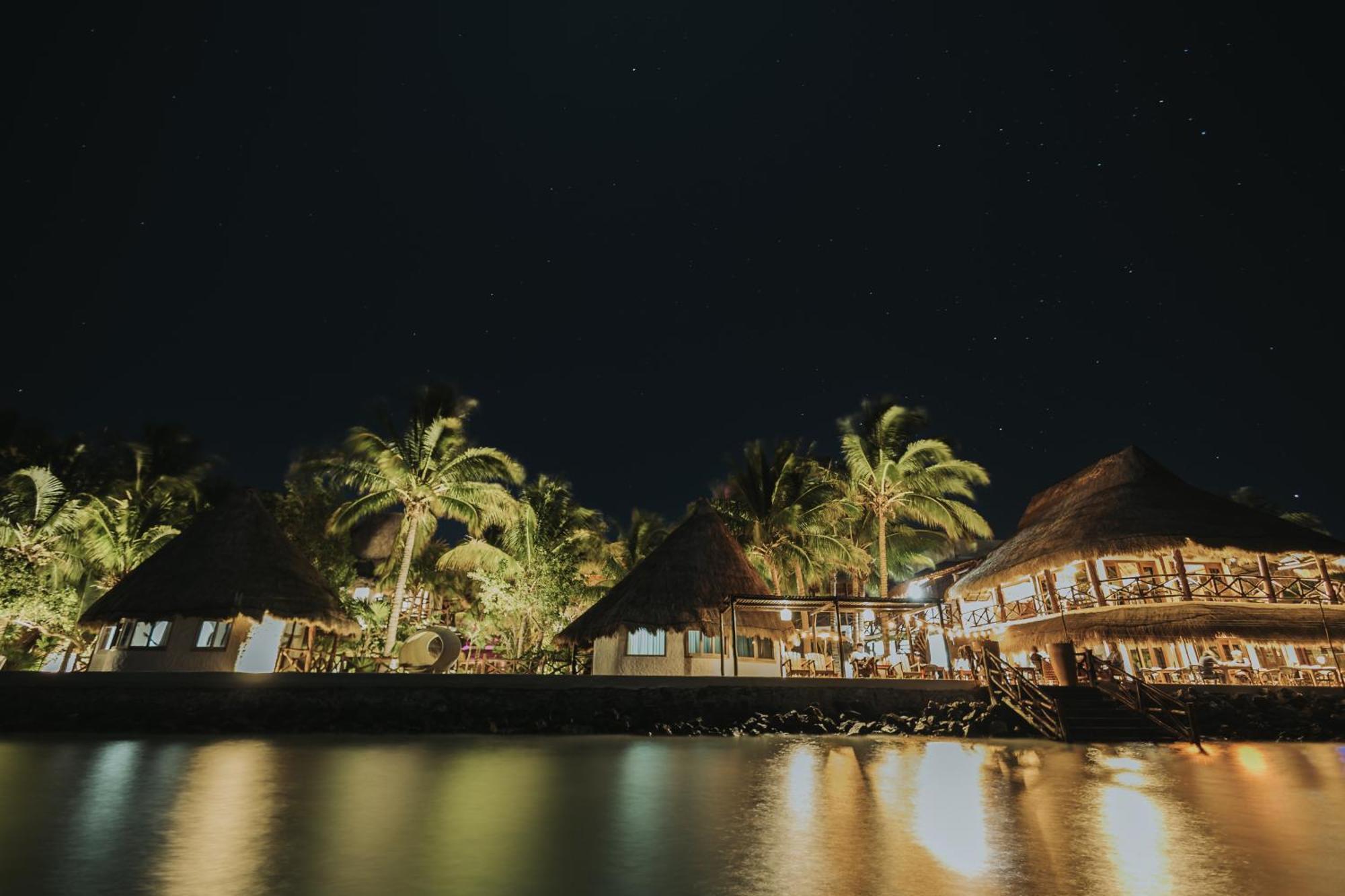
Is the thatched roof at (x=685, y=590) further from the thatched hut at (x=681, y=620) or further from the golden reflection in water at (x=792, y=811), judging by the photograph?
the golden reflection in water at (x=792, y=811)

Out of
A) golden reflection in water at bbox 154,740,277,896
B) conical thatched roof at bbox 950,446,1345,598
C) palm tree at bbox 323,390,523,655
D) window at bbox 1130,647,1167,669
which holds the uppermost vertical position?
palm tree at bbox 323,390,523,655

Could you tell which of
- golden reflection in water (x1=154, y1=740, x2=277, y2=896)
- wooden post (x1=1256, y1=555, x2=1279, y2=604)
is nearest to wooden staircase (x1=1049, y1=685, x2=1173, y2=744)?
wooden post (x1=1256, y1=555, x2=1279, y2=604)

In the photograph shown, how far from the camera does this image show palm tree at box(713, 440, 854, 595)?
23578 mm

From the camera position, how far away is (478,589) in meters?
31.2

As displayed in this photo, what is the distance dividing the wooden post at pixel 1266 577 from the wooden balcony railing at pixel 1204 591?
2cm

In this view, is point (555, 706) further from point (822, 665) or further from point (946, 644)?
point (946, 644)

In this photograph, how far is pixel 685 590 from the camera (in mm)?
17344

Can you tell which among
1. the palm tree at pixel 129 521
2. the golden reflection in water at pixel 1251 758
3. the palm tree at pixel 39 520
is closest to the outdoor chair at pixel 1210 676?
the golden reflection in water at pixel 1251 758

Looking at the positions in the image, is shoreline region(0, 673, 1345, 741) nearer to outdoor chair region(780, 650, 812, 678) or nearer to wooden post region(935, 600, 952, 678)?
wooden post region(935, 600, 952, 678)

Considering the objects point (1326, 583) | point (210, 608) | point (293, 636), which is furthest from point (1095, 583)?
point (210, 608)

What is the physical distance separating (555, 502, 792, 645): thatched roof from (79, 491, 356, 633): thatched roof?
6766 mm

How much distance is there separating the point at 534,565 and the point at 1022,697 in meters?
14.4

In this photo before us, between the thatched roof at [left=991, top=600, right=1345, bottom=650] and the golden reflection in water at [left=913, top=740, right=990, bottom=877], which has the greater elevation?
the thatched roof at [left=991, top=600, right=1345, bottom=650]

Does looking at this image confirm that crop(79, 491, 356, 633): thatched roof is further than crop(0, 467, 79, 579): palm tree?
No
